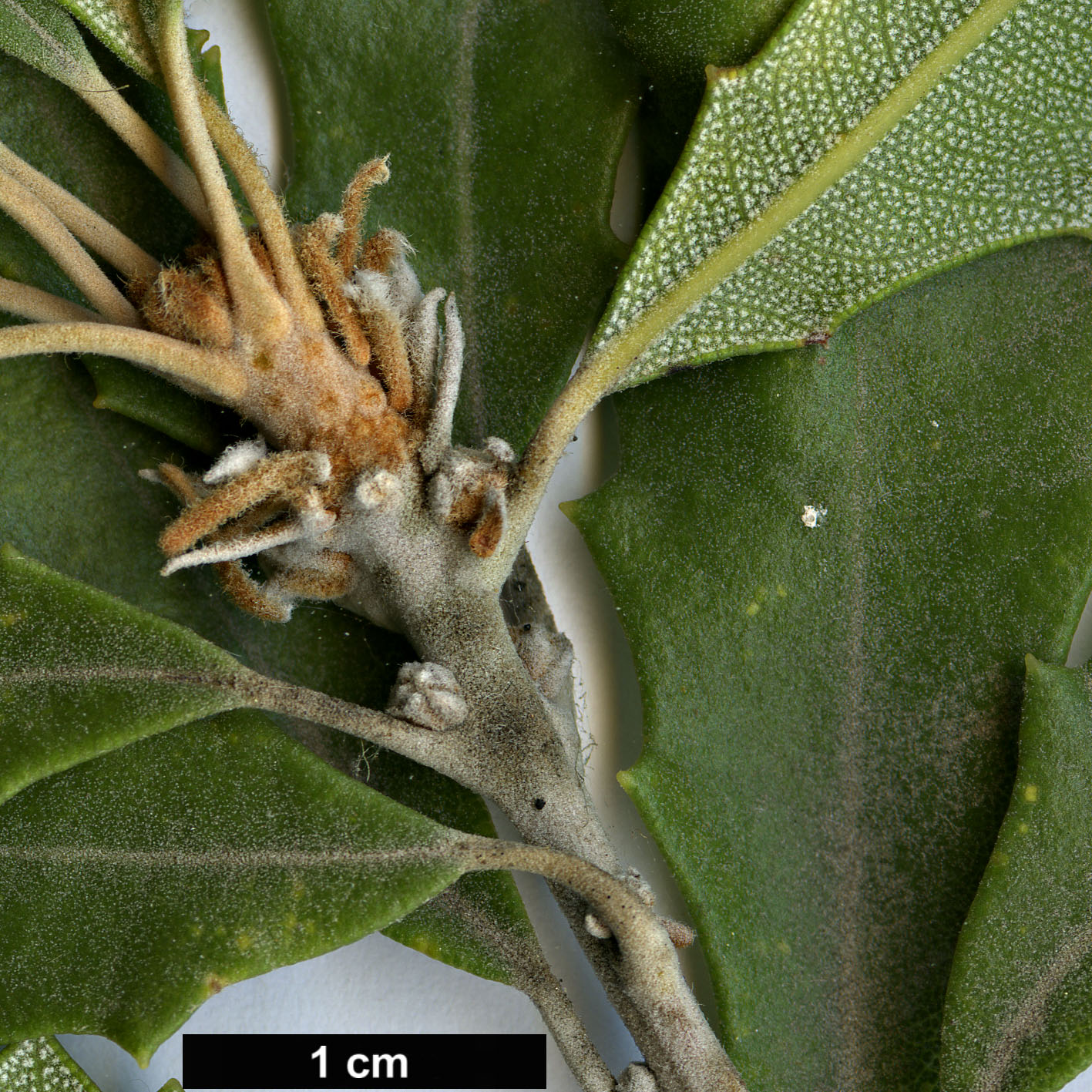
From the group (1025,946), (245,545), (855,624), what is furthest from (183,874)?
(1025,946)

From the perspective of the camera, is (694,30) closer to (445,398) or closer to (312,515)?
(445,398)

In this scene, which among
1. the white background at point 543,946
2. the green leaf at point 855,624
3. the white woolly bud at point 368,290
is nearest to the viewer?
the white woolly bud at point 368,290

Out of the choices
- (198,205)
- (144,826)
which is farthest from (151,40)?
(144,826)

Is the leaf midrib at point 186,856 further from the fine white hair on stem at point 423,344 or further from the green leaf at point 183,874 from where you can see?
the fine white hair on stem at point 423,344

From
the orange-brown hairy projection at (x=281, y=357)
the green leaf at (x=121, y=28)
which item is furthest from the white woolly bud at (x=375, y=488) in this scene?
the green leaf at (x=121, y=28)

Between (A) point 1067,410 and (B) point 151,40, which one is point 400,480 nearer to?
(B) point 151,40

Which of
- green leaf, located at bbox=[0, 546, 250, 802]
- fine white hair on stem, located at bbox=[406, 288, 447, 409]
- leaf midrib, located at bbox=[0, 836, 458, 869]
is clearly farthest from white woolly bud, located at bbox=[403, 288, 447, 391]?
leaf midrib, located at bbox=[0, 836, 458, 869]
